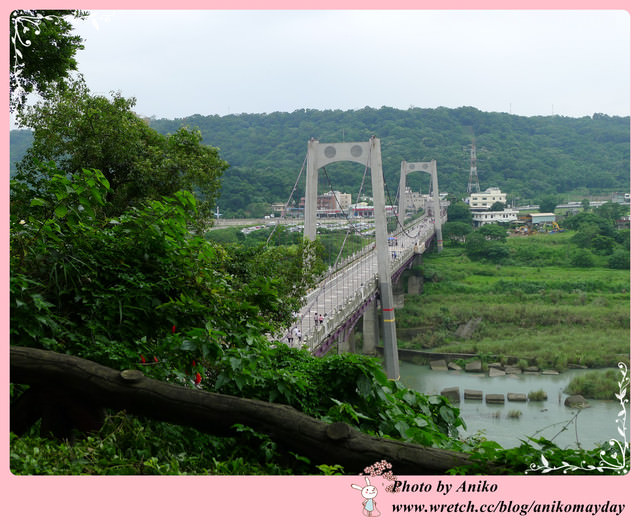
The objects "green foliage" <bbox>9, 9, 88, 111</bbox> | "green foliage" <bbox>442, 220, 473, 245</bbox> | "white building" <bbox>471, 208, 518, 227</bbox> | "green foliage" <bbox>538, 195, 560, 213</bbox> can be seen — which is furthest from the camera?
"green foliage" <bbox>538, 195, 560, 213</bbox>

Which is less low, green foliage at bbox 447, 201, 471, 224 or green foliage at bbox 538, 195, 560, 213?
green foliage at bbox 538, 195, 560, 213

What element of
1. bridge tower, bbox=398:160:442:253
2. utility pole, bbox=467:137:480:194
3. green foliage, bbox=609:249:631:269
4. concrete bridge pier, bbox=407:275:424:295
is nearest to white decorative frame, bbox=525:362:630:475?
concrete bridge pier, bbox=407:275:424:295

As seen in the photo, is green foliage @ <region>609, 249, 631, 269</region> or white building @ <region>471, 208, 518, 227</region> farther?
white building @ <region>471, 208, 518, 227</region>

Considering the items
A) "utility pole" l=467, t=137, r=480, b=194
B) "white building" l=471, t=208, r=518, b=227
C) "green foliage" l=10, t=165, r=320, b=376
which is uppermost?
"utility pole" l=467, t=137, r=480, b=194

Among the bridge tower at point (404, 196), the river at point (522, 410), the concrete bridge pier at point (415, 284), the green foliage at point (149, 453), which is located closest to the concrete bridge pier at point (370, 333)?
the river at point (522, 410)

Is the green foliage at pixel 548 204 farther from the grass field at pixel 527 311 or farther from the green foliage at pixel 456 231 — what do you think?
the grass field at pixel 527 311

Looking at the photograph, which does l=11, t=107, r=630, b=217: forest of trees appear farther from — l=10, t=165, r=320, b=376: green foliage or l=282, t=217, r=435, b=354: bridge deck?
l=10, t=165, r=320, b=376: green foliage
